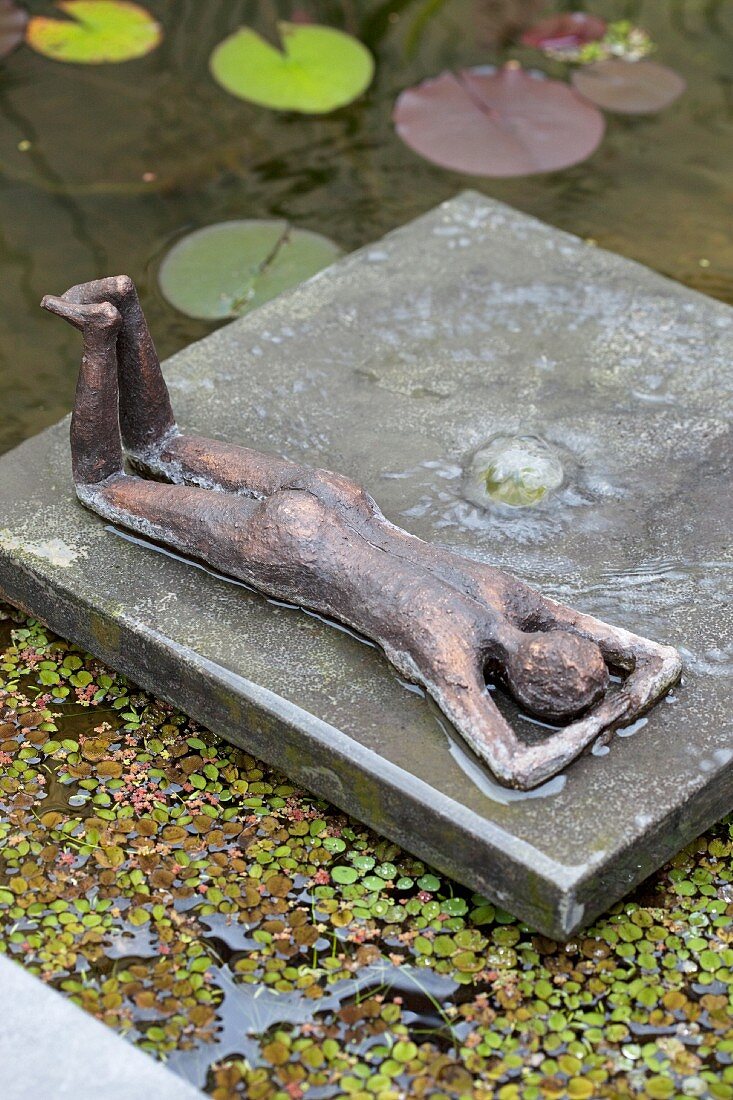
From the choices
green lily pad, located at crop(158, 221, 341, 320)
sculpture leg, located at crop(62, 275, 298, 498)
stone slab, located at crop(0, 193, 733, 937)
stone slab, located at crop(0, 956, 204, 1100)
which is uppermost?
sculpture leg, located at crop(62, 275, 298, 498)

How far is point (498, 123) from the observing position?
231 inches

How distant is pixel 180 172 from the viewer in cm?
591

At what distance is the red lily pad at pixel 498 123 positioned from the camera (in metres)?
5.76

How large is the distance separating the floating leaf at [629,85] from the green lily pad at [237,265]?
1.49 m

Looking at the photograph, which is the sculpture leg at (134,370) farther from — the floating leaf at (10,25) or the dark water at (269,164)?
the floating leaf at (10,25)

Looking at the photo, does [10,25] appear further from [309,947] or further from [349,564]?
[309,947]

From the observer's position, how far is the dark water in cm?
547

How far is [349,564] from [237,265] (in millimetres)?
2213

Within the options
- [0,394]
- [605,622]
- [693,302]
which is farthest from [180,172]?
[605,622]

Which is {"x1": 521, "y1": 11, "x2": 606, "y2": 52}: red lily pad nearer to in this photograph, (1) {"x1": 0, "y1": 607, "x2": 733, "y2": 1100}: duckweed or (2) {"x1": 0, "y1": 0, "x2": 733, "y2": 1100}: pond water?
(2) {"x1": 0, "y1": 0, "x2": 733, "y2": 1100}: pond water

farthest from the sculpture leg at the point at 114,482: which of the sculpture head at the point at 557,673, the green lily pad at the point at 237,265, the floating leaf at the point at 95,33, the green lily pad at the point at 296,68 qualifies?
the floating leaf at the point at 95,33

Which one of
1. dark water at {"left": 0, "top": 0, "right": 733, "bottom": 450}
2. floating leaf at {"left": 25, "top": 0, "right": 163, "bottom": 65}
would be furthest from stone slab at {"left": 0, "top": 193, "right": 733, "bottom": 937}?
floating leaf at {"left": 25, "top": 0, "right": 163, "bottom": 65}

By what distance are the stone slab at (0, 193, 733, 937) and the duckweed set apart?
152 millimetres

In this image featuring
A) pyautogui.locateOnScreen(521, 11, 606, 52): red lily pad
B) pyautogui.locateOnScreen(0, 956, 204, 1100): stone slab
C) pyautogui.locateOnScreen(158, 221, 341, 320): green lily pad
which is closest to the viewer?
pyautogui.locateOnScreen(0, 956, 204, 1100): stone slab
